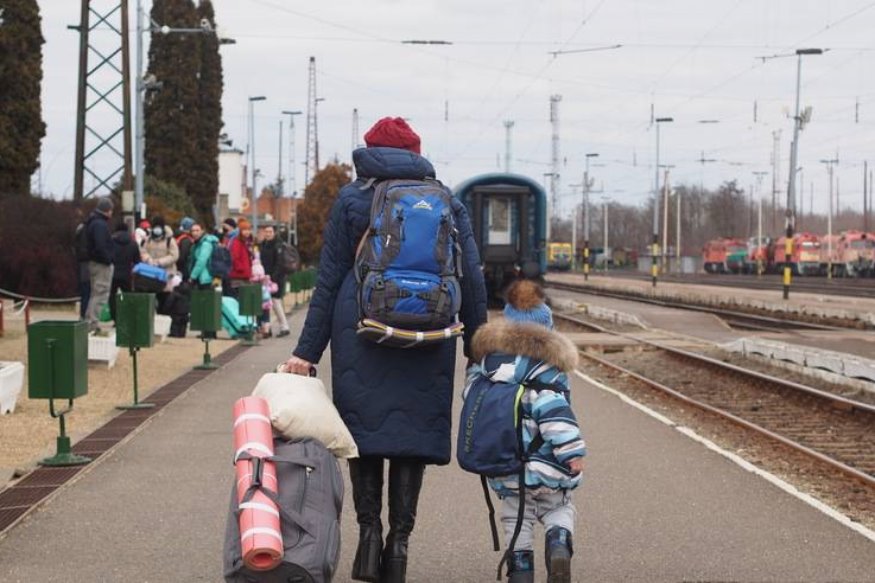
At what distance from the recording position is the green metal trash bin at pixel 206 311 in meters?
18.2

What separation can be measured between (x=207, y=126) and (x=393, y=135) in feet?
179

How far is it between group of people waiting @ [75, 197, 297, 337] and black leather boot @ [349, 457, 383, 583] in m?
11.8

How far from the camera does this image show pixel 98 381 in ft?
51.1

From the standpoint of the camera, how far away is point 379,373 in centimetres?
569

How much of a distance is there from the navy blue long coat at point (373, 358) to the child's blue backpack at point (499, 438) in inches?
4.5

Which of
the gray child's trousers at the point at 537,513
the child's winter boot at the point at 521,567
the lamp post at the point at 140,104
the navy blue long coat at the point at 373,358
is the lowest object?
the child's winter boot at the point at 521,567

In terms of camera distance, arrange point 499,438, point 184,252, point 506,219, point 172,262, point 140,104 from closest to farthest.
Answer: point 499,438
point 172,262
point 184,252
point 140,104
point 506,219

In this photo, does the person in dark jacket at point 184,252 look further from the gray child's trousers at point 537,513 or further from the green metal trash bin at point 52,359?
the gray child's trousers at point 537,513

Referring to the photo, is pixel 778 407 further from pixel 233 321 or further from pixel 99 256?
pixel 233 321

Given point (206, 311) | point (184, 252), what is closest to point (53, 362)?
point (206, 311)

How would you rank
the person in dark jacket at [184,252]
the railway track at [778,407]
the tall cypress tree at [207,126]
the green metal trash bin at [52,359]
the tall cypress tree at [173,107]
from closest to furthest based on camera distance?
1. the green metal trash bin at [52,359]
2. the railway track at [778,407]
3. the person in dark jacket at [184,252]
4. the tall cypress tree at [173,107]
5. the tall cypress tree at [207,126]

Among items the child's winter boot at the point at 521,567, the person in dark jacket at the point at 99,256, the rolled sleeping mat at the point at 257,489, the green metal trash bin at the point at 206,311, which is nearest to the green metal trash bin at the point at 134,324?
the green metal trash bin at the point at 206,311

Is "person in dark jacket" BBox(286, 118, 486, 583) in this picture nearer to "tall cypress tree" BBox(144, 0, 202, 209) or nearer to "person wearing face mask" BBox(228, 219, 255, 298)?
"person wearing face mask" BBox(228, 219, 255, 298)

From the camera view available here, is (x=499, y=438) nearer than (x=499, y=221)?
Yes
